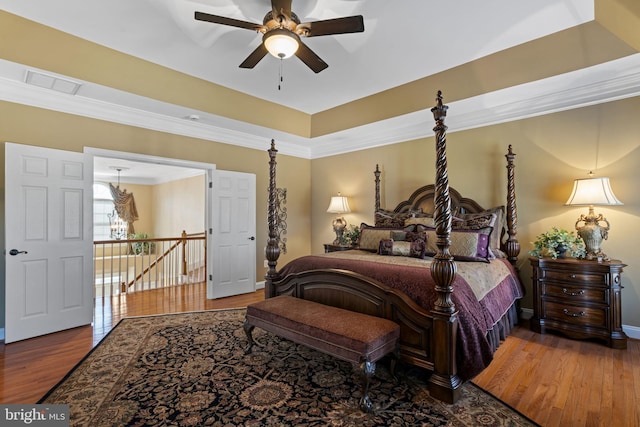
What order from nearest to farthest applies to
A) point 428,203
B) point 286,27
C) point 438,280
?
point 438,280 → point 286,27 → point 428,203

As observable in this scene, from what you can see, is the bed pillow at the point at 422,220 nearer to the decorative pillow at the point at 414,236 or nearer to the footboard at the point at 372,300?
the decorative pillow at the point at 414,236

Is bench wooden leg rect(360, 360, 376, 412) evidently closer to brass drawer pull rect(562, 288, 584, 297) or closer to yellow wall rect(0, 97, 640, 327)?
brass drawer pull rect(562, 288, 584, 297)

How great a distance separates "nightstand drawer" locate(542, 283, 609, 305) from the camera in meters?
2.92

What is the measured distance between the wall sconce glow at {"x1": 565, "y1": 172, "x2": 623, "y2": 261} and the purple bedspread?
0.93 m

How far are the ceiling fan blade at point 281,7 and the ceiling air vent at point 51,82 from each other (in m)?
2.40

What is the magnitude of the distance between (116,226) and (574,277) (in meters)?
10.6

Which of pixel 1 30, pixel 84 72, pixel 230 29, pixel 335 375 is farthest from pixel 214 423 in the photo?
pixel 1 30

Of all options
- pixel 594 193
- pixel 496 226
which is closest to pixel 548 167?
pixel 594 193

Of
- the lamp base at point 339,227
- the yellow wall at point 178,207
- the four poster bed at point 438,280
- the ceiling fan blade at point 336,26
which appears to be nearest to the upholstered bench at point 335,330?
the four poster bed at point 438,280

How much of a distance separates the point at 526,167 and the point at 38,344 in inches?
226

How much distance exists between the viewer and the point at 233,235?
4973mm

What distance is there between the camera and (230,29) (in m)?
2.96

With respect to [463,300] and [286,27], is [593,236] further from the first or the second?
[286,27]

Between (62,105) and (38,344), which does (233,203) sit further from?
(38,344)
